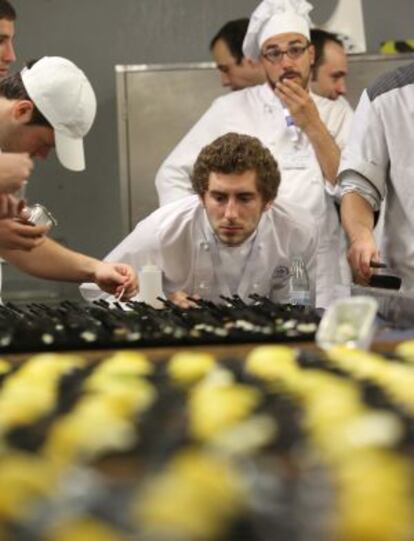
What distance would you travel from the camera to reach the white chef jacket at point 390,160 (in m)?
2.43

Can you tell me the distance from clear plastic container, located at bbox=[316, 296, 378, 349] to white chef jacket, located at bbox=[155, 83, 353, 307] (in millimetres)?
1755

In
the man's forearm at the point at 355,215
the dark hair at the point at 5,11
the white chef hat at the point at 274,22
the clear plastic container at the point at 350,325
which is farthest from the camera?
the white chef hat at the point at 274,22

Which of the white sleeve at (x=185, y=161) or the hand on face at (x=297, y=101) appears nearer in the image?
the hand on face at (x=297, y=101)

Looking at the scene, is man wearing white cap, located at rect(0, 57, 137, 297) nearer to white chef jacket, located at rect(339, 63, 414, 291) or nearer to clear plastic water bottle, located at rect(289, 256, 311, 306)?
clear plastic water bottle, located at rect(289, 256, 311, 306)

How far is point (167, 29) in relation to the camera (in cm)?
493

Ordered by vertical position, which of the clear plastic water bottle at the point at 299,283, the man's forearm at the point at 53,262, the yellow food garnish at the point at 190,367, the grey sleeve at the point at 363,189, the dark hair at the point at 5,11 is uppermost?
the dark hair at the point at 5,11

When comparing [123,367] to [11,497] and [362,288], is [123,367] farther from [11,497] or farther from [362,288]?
[362,288]

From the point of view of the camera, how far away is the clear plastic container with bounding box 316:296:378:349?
1433 millimetres

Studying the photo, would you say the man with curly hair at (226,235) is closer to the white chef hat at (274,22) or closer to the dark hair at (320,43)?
the white chef hat at (274,22)

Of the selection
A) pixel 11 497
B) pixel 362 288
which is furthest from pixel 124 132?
pixel 11 497

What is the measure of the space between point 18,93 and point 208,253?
703 mm

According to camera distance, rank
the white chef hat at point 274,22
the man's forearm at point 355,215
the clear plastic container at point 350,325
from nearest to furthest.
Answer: the clear plastic container at point 350,325 < the man's forearm at point 355,215 < the white chef hat at point 274,22

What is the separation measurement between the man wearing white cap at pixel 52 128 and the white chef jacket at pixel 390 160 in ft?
2.18

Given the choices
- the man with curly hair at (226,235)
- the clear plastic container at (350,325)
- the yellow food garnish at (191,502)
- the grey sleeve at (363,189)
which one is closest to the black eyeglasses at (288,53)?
the man with curly hair at (226,235)
